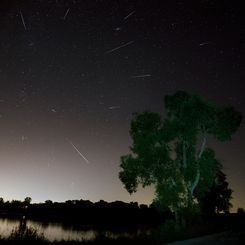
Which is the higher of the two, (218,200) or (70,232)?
(218,200)

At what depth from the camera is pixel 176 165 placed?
116ft

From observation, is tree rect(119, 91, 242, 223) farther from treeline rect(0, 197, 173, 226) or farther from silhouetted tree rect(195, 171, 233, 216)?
treeline rect(0, 197, 173, 226)

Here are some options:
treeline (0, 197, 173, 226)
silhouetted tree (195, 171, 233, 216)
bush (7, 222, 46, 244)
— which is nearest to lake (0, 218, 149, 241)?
bush (7, 222, 46, 244)

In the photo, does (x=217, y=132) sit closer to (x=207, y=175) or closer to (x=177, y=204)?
(x=207, y=175)

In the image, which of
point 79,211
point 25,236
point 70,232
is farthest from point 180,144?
point 79,211

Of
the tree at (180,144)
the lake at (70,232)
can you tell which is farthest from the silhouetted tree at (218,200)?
the tree at (180,144)

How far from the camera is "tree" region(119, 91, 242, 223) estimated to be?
3512 cm

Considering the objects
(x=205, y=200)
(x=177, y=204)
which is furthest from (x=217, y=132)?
(x=205, y=200)

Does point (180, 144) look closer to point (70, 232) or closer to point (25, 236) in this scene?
point (25, 236)

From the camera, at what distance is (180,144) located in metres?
38.5

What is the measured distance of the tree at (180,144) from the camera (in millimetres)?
35125

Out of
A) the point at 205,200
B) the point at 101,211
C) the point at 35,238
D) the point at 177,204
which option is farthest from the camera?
the point at 101,211

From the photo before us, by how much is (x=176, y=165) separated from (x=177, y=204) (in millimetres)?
3972

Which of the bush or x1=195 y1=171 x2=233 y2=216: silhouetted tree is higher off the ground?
x1=195 y1=171 x2=233 y2=216: silhouetted tree
